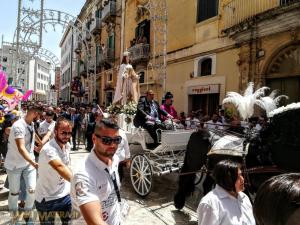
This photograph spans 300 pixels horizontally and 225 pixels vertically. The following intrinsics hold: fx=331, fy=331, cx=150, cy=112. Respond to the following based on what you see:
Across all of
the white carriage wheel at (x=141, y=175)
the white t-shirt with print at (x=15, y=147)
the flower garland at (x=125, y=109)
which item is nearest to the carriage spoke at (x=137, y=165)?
the white carriage wheel at (x=141, y=175)

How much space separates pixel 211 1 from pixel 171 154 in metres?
9.76

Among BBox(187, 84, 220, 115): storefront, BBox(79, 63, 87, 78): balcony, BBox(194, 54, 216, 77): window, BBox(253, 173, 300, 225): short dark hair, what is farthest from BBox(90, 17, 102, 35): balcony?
BBox(253, 173, 300, 225): short dark hair

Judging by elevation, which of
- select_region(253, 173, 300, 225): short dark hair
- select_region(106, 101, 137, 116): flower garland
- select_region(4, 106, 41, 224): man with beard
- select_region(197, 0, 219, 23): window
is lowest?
select_region(4, 106, 41, 224): man with beard

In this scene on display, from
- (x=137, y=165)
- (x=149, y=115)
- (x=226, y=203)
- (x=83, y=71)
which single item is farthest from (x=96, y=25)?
(x=226, y=203)

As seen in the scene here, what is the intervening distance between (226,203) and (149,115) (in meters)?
4.55

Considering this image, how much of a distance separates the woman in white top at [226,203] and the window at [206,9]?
12512 millimetres

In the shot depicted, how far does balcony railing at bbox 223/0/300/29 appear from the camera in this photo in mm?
11012

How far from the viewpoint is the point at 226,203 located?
2.55 m

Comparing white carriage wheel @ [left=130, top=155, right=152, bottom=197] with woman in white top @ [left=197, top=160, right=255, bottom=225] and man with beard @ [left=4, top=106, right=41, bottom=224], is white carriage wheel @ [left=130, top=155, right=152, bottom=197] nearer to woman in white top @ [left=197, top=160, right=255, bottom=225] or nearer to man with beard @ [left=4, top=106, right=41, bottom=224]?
man with beard @ [left=4, top=106, right=41, bottom=224]

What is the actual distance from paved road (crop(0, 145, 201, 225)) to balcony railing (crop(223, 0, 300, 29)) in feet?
23.3

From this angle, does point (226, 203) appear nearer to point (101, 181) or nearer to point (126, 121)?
point (101, 181)

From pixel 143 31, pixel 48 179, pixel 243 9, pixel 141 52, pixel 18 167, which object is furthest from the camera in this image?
pixel 143 31

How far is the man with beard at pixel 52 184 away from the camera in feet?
11.0

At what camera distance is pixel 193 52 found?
15.5 meters
